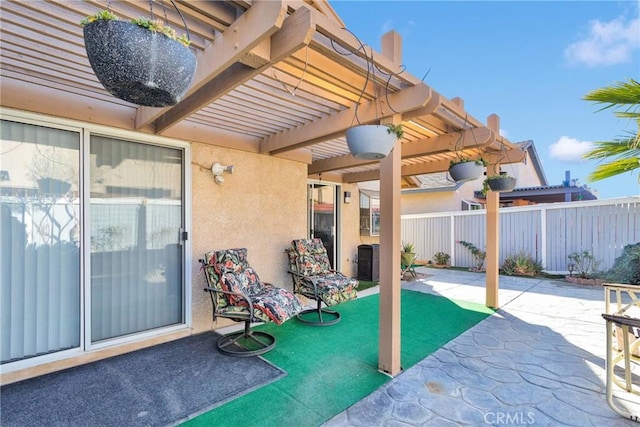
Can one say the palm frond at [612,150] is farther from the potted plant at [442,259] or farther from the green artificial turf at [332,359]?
the potted plant at [442,259]

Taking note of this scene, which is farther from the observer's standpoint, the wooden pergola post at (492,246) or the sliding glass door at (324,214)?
the sliding glass door at (324,214)

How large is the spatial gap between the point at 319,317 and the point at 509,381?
252 cm

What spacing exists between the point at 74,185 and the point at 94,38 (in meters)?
2.66

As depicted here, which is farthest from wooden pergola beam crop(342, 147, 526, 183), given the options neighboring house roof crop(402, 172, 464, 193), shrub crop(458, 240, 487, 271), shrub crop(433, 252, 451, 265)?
shrub crop(433, 252, 451, 265)

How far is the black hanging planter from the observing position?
1373 mm

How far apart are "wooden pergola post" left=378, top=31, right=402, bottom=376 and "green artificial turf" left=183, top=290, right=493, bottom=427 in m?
0.23

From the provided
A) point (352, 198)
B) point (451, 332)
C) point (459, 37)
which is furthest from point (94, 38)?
point (459, 37)

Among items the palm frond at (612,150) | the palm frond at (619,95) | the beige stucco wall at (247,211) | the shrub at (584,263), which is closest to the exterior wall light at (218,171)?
the beige stucco wall at (247,211)

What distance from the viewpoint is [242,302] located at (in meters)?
3.51

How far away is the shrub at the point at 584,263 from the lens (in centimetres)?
776

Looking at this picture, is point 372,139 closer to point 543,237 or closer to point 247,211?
point 247,211

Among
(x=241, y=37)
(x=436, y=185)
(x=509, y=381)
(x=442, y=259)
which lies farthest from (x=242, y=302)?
(x=436, y=185)

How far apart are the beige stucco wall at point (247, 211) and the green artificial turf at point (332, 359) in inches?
39.6

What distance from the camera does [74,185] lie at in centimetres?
334
